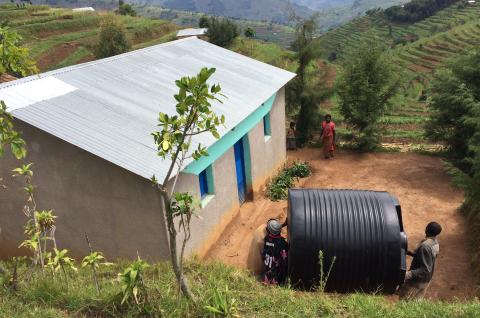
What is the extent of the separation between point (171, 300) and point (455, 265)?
6.53m

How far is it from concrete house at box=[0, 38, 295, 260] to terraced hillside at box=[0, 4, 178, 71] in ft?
100

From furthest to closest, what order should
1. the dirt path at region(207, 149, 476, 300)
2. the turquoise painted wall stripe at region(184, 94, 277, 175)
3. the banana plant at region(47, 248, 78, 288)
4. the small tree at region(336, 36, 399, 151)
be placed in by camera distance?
the small tree at region(336, 36, 399, 151)
the dirt path at region(207, 149, 476, 300)
the turquoise painted wall stripe at region(184, 94, 277, 175)
the banana plant at region(47, 248, 78, 288)

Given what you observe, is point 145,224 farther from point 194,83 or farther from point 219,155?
point 194,83

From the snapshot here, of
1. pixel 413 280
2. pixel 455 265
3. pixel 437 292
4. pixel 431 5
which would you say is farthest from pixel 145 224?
pixel 431 5

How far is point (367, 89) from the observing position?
576 inches

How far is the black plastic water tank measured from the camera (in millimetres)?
6234

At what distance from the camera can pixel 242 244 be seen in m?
9.48

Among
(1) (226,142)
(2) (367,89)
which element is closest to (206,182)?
(1) (226,142)

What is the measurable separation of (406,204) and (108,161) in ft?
26.4

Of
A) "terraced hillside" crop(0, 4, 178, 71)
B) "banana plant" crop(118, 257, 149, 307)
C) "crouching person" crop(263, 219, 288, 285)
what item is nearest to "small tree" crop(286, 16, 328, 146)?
"crouching person" crop(263, 219, 288, 285)

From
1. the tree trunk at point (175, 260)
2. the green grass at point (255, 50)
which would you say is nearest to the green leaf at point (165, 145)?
the tree trunk at point (175, 260)

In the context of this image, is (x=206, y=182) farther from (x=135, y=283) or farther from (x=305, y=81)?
(x=305, y=81)

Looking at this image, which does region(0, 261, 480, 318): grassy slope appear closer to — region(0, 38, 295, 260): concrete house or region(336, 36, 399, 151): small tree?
region(0, 38, 295, 260): concrete house

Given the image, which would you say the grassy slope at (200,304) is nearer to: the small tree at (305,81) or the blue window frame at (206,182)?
the blue window frame at (206,182)
